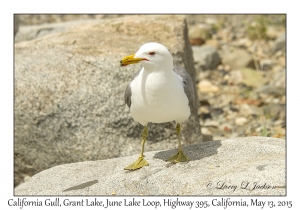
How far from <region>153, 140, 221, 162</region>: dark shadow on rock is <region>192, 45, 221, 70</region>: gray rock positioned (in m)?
7.70

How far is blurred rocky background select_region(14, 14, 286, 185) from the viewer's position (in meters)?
12.1

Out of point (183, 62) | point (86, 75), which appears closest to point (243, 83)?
point (183, 62)

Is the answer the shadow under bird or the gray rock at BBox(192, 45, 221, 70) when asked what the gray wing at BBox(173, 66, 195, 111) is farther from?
the gray rock at BBox(192, 45, 221, 70)

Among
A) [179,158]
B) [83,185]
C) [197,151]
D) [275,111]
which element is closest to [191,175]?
[179,158]

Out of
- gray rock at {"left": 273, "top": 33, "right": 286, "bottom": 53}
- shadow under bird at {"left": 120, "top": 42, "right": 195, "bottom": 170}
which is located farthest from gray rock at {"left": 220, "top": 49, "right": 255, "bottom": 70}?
shadow under bird at {"left": 120, "top": 42, "right": 195, "bottom": 170}

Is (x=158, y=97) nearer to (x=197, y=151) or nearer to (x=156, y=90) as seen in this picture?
(x=156, y=90)

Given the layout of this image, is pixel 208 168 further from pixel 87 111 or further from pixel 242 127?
pixel 242 127

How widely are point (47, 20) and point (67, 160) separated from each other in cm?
1159

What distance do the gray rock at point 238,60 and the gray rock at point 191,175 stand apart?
24.9 ft

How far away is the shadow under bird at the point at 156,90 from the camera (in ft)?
21.5

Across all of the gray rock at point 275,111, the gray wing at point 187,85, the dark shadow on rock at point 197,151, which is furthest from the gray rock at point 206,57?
the gray wing at point 187,85

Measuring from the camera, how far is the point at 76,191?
6.82 metres

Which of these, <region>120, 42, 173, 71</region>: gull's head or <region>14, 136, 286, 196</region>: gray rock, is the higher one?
<region>120, 42, 173, 71</region>: gull's head

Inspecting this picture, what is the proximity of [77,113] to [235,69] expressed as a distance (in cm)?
771
